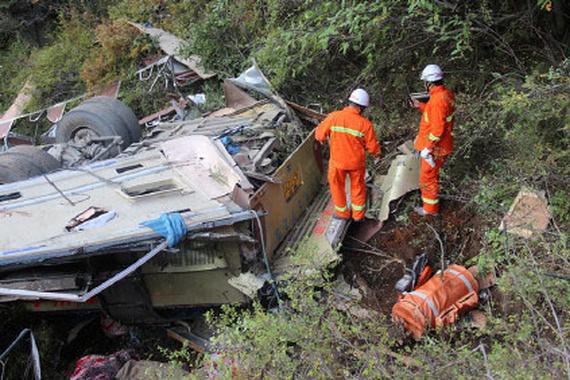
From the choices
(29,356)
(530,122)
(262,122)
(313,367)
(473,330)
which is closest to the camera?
(313,367)

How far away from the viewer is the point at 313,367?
3029 mm

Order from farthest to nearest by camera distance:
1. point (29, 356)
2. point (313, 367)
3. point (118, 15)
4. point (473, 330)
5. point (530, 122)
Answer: point (118, 15) → point (530, 122) → point (29, 356) → point (473, 330) → point (313, 367)

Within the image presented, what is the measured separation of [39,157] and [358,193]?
3.33 metres

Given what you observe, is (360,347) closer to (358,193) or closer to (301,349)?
(301,349)

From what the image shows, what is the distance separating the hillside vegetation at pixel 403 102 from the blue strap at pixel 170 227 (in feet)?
2.06

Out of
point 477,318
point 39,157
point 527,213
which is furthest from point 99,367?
point 527,213

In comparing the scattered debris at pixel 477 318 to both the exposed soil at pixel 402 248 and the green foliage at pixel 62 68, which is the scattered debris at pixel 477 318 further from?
the green foliage at pixel 62 68

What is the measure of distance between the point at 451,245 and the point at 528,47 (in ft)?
8.11

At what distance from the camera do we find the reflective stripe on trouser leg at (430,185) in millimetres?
4855

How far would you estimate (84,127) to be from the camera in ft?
21.0

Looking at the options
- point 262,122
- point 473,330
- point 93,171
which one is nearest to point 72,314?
point 93,171

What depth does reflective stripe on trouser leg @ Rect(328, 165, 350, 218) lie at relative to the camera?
16.3 ft

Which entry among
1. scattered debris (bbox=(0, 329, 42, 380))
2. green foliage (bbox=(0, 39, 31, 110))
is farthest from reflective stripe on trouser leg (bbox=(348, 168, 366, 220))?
green foliage (bbox=(0, 39, 31, 110))

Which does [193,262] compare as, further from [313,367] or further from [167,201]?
[313,367]
